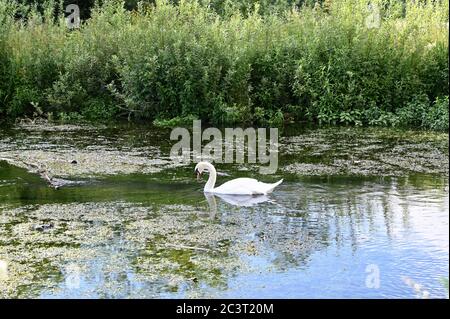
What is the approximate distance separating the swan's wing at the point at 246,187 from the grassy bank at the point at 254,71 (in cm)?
688

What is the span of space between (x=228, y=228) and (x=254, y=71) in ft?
32.7

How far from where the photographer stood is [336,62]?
17.3m

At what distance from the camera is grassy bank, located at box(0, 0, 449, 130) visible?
1720 cm

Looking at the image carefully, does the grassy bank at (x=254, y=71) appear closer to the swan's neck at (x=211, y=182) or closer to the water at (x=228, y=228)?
the water at (x=228, y=228)

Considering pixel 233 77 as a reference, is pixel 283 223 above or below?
below

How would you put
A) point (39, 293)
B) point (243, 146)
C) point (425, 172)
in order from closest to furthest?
point (39, 293), point (425, 172), point (243, 146)

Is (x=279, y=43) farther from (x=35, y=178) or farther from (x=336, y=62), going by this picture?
(x=35, y=178)

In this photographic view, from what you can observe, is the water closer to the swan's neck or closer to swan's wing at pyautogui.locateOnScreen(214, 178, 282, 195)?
the swan's neck

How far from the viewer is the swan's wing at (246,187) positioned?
398 inches

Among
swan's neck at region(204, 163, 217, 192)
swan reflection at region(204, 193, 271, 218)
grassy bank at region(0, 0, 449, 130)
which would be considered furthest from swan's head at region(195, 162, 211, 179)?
grassy bank at region(0, 0, 449, 130)

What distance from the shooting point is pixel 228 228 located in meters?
8.62
